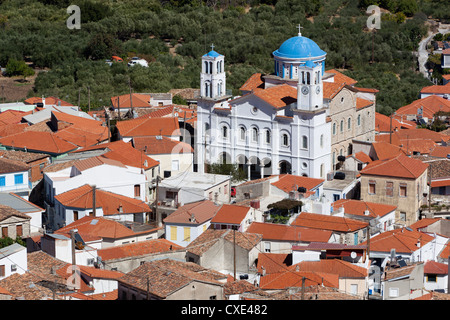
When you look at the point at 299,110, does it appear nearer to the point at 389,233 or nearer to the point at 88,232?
the point at 389,233

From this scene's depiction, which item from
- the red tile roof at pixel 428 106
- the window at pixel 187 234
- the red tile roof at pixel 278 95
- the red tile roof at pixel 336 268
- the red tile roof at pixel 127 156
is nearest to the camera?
the red tile roof at pixel 336 268

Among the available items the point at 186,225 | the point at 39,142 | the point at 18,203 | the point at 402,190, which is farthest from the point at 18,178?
the point at 402,190

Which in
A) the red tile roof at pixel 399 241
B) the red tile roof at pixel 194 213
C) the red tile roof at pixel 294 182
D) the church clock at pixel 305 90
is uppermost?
the church clock at pixel 305 90

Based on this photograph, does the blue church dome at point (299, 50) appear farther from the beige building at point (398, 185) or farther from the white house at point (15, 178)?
the white house at point (15, 178)

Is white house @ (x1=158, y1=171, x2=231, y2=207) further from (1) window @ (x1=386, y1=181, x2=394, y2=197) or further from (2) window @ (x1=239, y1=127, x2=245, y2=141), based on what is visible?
(1) window @ (x1=386, y1=181, x2=394, y2=197)

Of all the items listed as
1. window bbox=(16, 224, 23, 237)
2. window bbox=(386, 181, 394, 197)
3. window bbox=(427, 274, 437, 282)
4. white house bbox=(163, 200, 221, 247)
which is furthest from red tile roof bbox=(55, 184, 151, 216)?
window bbox=(427, 274, 437, 282)

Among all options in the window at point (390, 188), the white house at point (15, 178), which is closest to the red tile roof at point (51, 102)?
the white house at point (15, 178)

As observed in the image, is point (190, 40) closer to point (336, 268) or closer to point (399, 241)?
point (399, 241)
